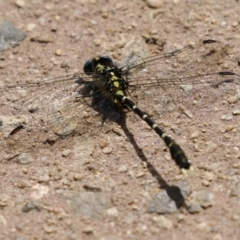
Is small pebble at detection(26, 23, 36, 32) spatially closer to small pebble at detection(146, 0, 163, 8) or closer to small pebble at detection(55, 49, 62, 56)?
small pebble at detection(55, 49, 62, 56)

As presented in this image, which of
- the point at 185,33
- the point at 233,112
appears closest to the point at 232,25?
the point at 185,33

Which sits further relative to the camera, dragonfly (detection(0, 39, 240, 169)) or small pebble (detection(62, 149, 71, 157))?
dragonfly (detection(0, 39, 240, 169))

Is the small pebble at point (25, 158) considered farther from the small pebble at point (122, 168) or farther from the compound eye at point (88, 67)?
the compound eye at point (88, 67)

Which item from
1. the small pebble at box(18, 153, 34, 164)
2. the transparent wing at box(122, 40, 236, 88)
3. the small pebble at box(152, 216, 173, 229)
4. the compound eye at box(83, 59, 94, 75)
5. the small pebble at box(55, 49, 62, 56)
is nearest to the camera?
the small pebble at box(152, 216, 173, 229)

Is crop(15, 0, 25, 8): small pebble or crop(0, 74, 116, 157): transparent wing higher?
crop(15, 0, 25, 8): small pebble

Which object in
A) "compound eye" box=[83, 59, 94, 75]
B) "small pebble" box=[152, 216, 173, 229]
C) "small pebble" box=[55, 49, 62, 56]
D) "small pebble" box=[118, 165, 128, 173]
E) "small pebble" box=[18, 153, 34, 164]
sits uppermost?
"compound eye" box=[83, 59, 94, 75]

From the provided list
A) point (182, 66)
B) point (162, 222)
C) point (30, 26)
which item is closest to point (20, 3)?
point (30, 26)

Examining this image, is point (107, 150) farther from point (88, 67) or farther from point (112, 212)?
point (88, 67)

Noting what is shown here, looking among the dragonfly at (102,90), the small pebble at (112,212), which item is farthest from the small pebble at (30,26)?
the small pebble at (112,212)

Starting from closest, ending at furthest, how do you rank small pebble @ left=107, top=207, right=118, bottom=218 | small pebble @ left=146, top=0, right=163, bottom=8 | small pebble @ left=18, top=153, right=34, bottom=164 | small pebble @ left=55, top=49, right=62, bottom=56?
small pebble @ left=107, top=207, right=118, bottom=218 < small pebble @ left=18, top=153, right=34, bottom=164 < small pebble @ left=55, top=49, right=62, bottom=56 < small pebble @ left=146, top=0, right=163, bottom=8

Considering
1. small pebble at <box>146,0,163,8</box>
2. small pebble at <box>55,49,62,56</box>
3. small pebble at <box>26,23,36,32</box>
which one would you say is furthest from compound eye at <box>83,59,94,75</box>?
small pebble at <box>146,0,163,8</box>
